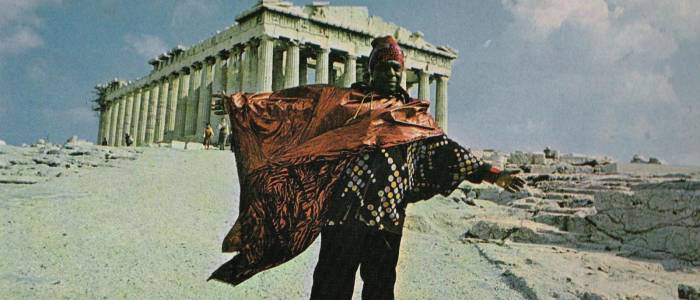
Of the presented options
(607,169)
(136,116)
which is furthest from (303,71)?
(607,169)

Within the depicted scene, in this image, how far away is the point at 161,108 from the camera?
42.2 meters

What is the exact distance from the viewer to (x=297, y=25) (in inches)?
1244

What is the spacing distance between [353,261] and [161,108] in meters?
42.2

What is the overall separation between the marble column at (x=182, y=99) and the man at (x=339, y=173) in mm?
37606

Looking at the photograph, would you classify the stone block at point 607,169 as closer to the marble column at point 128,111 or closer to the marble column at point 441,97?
the marble column at point 441,97

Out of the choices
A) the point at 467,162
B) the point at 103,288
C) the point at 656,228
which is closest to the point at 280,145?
the point at 467,162

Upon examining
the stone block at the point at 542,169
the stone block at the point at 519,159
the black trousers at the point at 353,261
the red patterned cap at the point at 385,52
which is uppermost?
the stone block at the point at 519,159

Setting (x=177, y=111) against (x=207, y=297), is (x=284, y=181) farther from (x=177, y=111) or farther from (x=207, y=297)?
(x=177, y=111)

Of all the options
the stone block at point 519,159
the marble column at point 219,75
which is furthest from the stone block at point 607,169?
the marble column at point 219,75

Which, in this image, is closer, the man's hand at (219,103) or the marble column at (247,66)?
the man's hand at (219,103)

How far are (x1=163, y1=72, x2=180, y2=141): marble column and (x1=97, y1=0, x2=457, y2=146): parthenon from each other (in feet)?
0.24

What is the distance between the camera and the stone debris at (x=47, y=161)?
1100 centimetres

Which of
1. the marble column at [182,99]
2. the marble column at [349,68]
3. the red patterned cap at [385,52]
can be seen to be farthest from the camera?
the marble column at [182,99]

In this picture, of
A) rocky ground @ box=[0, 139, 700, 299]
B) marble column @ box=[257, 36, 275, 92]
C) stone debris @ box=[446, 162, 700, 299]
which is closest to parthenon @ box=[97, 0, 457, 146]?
marble column @ box=[257, 36, 275, 92]
